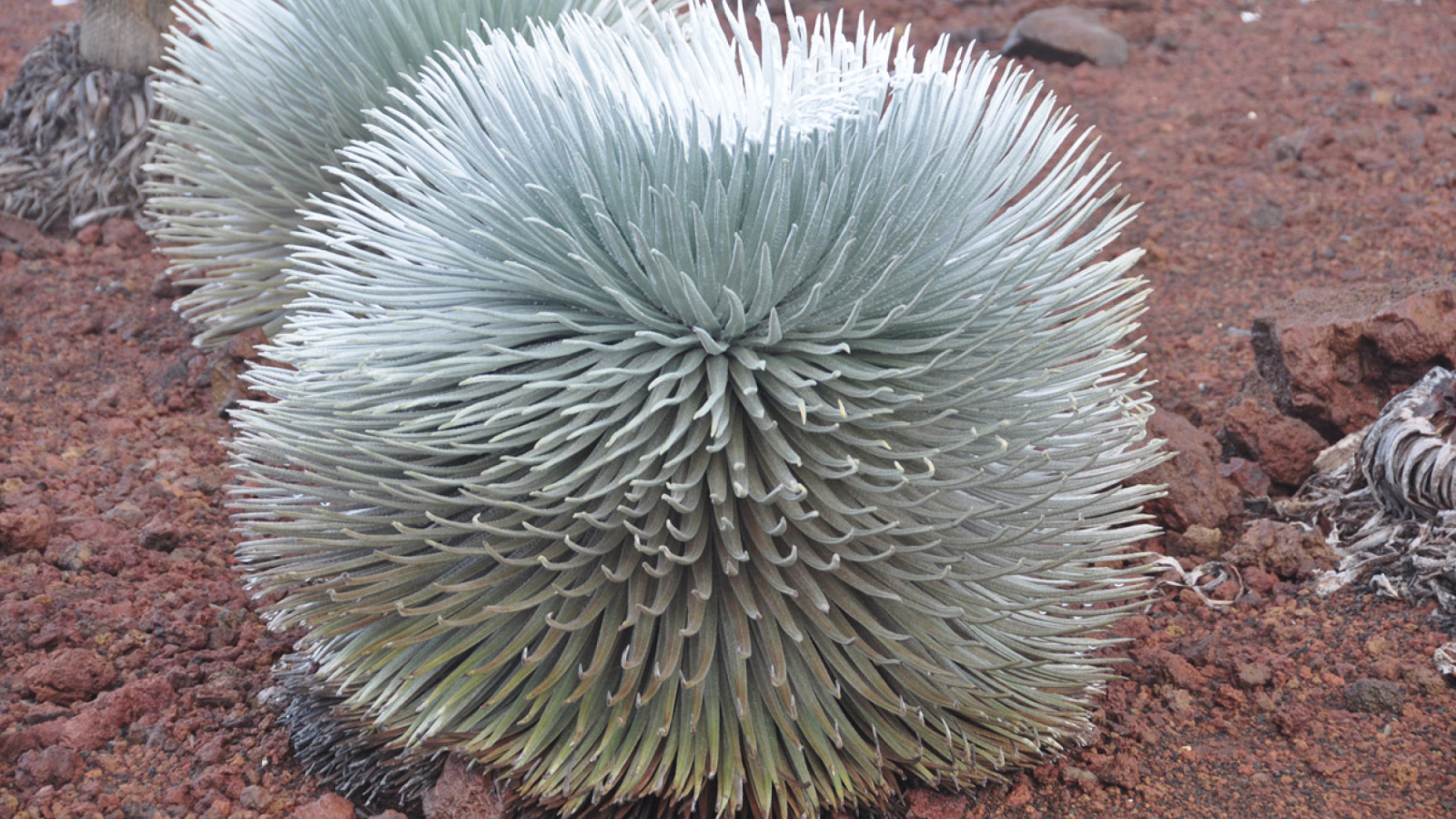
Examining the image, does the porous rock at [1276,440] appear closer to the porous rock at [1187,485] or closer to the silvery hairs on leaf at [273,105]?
the porous rock at [1187,485]

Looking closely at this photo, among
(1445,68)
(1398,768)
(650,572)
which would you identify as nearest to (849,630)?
(650,572)

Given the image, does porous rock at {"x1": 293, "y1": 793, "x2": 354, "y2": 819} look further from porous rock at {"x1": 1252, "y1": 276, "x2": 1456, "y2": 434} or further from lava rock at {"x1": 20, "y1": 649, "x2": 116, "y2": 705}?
porous rock at {"x1": 1252, "y1": 276, "x2": 1456, "y2": 434}

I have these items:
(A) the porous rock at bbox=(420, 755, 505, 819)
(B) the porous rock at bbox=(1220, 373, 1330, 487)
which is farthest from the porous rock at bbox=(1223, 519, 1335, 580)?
(A) the porous rock at bbox=(420, 755, 505, 819)

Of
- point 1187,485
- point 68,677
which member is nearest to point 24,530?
point 68,677

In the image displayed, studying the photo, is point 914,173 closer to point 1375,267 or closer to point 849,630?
point 849,630

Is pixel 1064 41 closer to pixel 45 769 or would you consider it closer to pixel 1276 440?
pixel 1276 440
